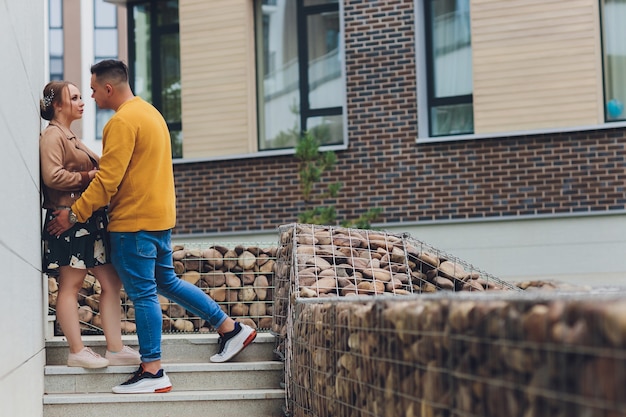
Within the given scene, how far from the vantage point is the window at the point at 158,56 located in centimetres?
1563

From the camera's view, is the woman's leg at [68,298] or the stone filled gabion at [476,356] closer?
the stone filled gabion at [476,356]

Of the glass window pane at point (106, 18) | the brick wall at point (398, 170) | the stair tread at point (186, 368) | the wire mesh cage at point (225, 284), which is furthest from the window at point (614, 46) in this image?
the glass window pane at point (106, 18)

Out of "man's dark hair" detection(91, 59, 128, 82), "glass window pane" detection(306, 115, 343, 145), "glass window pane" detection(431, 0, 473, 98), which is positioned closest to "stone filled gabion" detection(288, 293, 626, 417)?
"man's dark hair" detection(91, 59, 128, 82)

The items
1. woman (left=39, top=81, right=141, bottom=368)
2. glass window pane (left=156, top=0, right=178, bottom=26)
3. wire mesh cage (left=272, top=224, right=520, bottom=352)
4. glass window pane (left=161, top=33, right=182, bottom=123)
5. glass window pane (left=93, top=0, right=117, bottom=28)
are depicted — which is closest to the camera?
woman (left=39, top=81, right=141, bottom=368)

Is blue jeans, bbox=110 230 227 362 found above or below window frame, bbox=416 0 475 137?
below

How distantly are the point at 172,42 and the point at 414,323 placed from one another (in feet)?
42.6

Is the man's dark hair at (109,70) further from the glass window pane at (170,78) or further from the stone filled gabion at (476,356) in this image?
the glass window pane at (170,78)

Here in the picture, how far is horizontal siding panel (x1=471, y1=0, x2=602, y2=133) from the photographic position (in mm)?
13125

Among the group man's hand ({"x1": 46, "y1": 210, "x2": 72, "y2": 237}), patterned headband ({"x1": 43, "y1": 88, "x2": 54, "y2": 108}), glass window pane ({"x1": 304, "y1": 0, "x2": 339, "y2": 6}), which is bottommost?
man's hand ({"x1": 46, "y1": 210, "x2": 72, "y2": 237})

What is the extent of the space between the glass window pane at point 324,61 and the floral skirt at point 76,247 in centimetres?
862

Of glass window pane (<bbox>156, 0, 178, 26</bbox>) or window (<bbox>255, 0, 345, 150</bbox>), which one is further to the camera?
glass window pane (<bbox>156, 0, 178, 26</bbox>)

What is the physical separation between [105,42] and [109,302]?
128 feet

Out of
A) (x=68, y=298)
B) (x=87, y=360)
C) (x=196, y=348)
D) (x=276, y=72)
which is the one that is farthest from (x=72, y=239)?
(x=276, y=72)

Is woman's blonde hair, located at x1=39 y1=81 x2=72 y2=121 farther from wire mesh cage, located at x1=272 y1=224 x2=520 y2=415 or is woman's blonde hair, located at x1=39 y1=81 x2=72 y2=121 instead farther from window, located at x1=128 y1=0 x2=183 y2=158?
window, located at x1=128 y1=0 x2=183 y2=158
